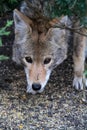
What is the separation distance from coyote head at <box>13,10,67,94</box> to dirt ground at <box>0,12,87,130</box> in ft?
0.50

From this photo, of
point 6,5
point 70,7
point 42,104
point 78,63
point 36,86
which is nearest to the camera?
point 70,7

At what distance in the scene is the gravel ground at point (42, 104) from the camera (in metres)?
3.64

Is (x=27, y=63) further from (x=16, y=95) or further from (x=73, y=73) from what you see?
(x=73, y=73)

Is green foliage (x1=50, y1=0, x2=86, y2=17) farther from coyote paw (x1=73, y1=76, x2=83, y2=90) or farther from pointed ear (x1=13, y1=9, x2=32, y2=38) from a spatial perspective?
coyote paw (x1=73, y1=76, x2=83, y2=90)

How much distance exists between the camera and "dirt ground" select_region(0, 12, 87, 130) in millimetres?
3639

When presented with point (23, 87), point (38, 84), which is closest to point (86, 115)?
point (38, 84)

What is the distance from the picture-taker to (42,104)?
392cm

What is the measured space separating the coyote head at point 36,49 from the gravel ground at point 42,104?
155 millimetres

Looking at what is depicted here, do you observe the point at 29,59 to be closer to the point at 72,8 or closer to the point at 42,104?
A: the point at 42,104

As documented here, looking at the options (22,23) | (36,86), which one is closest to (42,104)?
(36,86)

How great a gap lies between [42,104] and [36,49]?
51 cm

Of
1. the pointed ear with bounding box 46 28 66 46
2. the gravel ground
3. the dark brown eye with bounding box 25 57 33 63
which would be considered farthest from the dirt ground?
the pointed ear with bounding box 46 28 66 46

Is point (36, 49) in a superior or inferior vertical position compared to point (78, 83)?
superior

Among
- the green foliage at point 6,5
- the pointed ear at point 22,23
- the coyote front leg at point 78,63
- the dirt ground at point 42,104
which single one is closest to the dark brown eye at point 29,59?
the pointed ear at point 22,23
